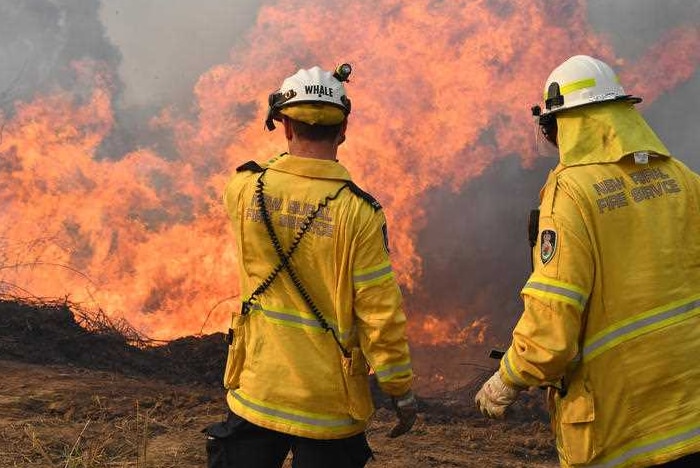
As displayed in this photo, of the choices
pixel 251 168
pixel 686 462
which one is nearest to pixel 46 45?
pixel 251 168

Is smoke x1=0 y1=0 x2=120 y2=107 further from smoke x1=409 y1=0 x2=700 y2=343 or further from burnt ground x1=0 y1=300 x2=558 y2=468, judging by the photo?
smoke x1=409 y1=0 x2=700 y2=343

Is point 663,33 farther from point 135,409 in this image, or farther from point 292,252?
point 292,252

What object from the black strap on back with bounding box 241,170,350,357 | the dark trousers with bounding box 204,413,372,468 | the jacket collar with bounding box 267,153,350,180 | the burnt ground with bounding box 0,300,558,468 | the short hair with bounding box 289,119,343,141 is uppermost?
the short hair with bounding box 289,119,343,141

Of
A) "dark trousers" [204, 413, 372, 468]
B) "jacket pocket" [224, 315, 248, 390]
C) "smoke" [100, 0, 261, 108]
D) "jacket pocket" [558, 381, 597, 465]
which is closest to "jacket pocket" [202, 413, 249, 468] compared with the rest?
"dark trousers" [204, 413, 372, 468]

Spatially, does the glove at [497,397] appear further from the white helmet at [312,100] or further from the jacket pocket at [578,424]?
the white helmet at [312,100]

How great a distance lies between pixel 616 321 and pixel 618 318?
0.01m

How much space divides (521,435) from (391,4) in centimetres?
688

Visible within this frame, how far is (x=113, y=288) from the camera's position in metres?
9.13

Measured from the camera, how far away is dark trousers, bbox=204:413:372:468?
9.14 feet

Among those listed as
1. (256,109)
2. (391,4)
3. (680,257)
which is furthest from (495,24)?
(680,257)

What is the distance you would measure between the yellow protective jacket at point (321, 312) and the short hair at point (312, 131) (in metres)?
0.13

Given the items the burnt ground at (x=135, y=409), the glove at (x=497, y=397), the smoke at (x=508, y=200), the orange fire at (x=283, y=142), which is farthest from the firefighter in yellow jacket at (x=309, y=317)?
the smoke at (x=508, y=200)

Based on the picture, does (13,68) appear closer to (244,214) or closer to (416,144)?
(416,144)

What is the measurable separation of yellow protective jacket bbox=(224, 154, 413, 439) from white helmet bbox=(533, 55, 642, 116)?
0.83m
